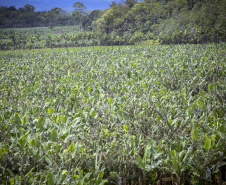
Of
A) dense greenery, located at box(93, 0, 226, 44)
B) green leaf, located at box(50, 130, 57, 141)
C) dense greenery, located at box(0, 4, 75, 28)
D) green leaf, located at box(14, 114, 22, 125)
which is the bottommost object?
green leaf, located at box(50, 130, 57, 141)

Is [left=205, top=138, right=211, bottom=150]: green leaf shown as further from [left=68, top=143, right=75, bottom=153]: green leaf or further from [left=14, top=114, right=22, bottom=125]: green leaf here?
[left=14, top=114, right=22, bottom=125]: green leaf

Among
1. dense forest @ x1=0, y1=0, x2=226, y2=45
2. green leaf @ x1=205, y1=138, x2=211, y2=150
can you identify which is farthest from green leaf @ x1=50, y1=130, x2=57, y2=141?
dense forest @ x1=0, y1=0, x2=226, y2=45

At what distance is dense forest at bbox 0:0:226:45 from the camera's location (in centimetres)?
4897

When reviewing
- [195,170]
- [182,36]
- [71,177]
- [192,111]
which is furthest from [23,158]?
[182,36]

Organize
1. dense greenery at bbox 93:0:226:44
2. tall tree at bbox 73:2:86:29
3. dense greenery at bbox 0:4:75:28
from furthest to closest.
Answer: dense greenery at bbox 0:4:75:28
tall tree at bbox 73:2:86:29
dense greenery at bbox 93:0:226:44

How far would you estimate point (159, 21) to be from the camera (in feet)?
230

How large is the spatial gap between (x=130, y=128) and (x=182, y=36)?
178 feet

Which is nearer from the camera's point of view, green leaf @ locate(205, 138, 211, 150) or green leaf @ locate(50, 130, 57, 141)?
green leaf @ locate(205, 138, 211, 150)

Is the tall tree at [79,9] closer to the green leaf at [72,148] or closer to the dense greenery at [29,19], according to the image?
the dense greenery at [29,19]

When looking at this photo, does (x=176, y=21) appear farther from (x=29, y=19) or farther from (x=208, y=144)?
(x=29, y=19)

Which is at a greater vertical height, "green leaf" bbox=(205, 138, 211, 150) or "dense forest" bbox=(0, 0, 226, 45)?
"dense forest" bbox=(0, 0, 226, 45)

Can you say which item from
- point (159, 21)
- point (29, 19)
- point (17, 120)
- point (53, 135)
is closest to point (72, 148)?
point (53, 135)

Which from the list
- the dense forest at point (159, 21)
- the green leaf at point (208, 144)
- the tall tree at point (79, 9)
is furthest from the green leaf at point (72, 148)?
the tall tree at point (79, 9)

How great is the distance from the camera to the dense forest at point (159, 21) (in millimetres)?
48975
